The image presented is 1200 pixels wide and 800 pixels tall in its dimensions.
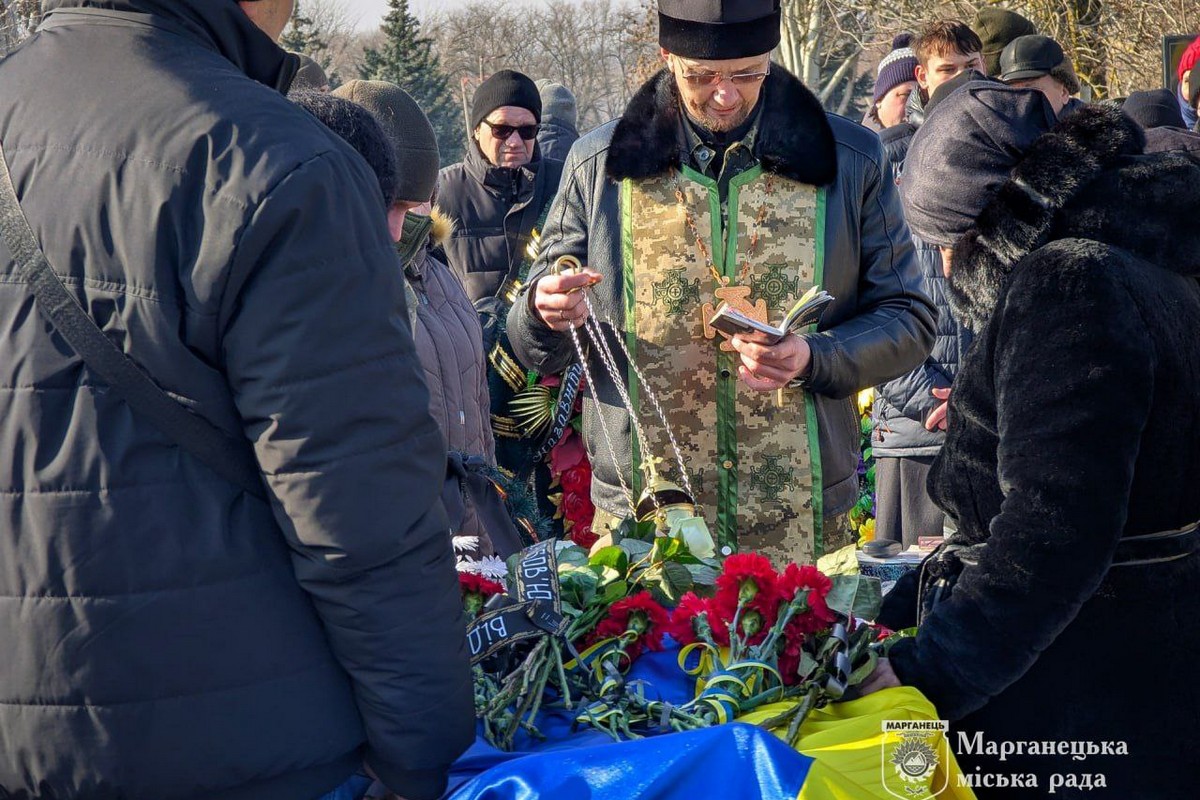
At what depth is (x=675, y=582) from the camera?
2.47 m

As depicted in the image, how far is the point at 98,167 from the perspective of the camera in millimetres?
1714

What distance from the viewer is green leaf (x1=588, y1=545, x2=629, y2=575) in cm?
249

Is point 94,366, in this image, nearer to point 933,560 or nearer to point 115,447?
point 115,447

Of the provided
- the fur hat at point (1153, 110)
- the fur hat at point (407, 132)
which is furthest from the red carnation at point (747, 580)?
the fur hat at point (1153, 110)

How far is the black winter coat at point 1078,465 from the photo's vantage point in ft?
6.91

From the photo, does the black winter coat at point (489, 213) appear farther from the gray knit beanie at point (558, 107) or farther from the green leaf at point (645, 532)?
the green leaf at point (645, 532)

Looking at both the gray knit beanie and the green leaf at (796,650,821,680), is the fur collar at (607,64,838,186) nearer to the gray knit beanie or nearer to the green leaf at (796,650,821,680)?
the green leaf at (796,650,821,680)

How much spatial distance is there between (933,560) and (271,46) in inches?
59.0

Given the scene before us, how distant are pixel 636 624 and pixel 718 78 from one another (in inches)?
58.2

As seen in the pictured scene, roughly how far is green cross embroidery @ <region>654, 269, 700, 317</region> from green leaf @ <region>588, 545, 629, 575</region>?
2.92 ft

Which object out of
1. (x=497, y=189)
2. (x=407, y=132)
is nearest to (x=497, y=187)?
(x=497, y=189)

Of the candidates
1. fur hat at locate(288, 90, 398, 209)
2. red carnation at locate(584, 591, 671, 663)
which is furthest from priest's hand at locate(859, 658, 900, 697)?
fur hat at locate(288, 90, 398, 209)

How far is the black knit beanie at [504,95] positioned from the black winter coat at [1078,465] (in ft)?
15.3

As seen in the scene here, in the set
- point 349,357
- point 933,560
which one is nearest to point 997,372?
point 933,560
